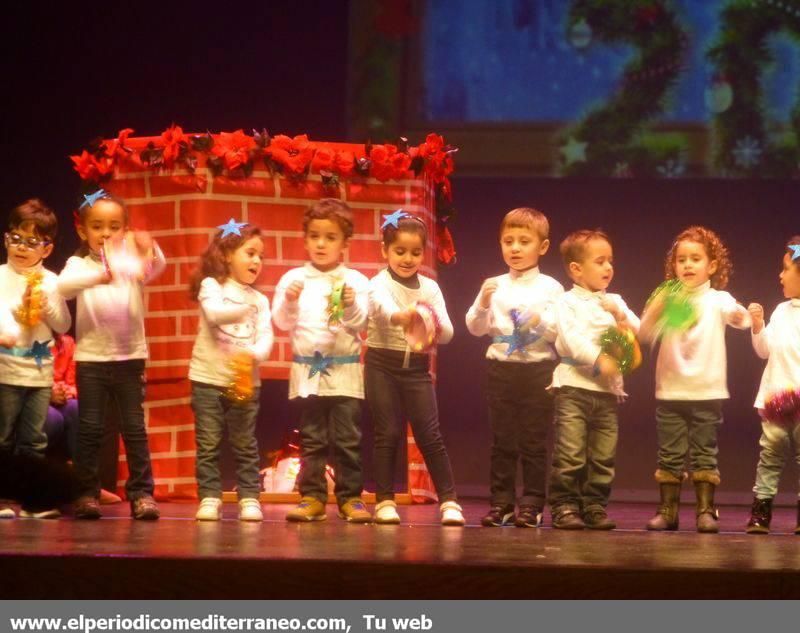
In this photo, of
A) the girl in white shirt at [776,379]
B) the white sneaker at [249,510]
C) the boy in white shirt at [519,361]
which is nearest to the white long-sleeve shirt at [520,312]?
the boy in white shirt at [519,361]

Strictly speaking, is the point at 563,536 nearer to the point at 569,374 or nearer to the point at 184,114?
the point at 569,374

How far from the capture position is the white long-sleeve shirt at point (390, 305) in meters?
4.96

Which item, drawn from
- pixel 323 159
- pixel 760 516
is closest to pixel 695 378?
pixel 760 516

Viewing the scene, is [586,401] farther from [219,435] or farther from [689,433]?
[219,435]

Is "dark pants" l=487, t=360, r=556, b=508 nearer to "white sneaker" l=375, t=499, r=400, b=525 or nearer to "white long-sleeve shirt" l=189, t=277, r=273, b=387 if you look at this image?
"white sneaker" l=375, t=499, r=400, b=525

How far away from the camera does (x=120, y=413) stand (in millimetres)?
5047

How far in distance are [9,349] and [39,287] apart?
256 mm

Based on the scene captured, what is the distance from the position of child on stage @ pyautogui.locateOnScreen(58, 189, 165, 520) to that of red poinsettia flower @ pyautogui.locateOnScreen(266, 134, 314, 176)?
2.59ft

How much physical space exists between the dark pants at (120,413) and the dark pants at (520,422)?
1289 mm

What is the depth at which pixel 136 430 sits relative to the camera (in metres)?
5.04

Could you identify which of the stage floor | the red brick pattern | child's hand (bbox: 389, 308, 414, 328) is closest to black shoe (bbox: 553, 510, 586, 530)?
child's hand (bbox: 389, 308, 414, 328)

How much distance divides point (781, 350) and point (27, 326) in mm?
2768

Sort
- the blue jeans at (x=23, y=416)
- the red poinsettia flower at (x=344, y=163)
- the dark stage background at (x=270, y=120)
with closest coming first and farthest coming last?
the blue jeans at (x=23, y=416), the red poinsettia flower at (x=344, y=163), the dark stage background at (x=270, y=120)

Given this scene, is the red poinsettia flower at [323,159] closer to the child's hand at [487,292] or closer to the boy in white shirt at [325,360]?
the boy in white shirt at [325,360]
